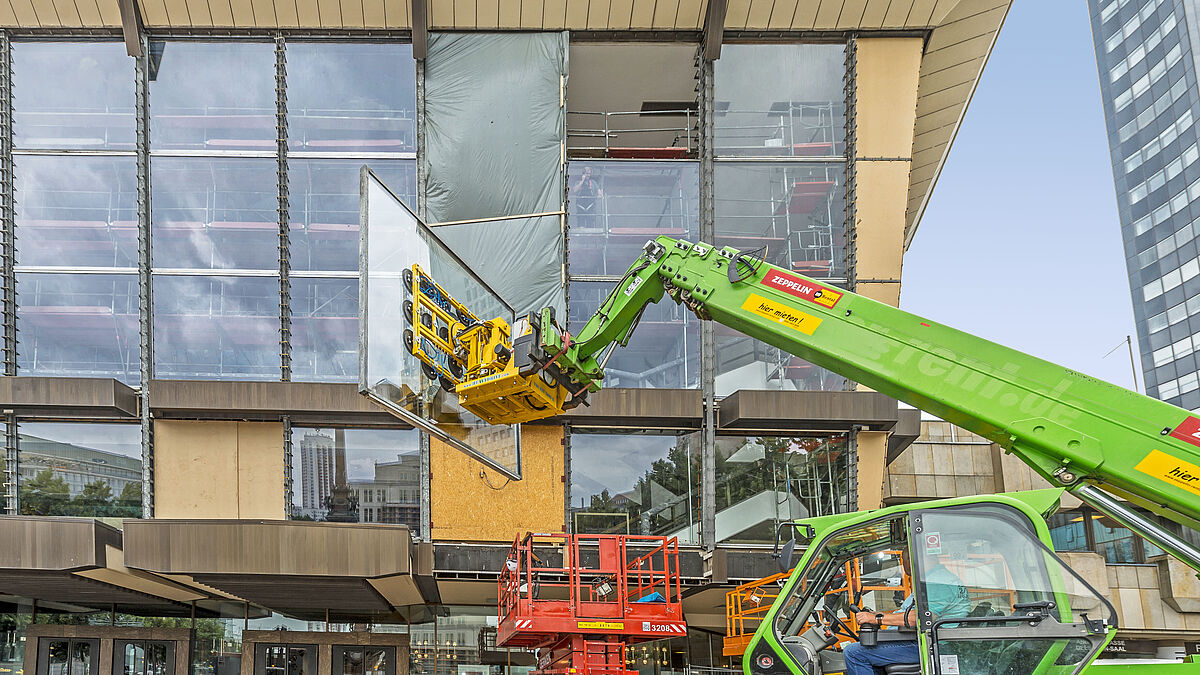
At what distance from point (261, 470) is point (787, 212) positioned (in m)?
10.7

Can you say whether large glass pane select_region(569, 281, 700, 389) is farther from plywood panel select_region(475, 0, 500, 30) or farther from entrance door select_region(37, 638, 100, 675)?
entrance door select_region(37, 638, 100, 675)

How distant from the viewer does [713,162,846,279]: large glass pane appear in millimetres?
19359

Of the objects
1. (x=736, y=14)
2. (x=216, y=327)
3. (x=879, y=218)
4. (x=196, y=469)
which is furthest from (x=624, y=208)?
(x=196, y=469)

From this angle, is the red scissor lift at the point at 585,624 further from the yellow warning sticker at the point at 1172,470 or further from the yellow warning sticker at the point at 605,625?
the yellow warning sticker at the point at 1172,470

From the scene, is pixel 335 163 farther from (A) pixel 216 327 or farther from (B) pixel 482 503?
(B) pixel 482 503

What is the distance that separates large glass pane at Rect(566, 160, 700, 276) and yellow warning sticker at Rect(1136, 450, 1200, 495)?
39.1 ft

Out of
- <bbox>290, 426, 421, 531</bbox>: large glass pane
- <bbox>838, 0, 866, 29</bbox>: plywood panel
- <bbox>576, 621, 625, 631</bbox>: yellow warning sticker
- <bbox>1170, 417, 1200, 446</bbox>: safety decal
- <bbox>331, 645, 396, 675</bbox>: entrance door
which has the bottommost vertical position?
<bbox>331, 645, 396, 675</bbox>: entrance door

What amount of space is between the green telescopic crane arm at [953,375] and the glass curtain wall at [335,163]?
348 inches

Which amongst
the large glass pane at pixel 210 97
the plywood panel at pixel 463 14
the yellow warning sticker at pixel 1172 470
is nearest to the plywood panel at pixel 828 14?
the plywood panel at pixel 463 14

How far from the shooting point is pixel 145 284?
18.8 metres

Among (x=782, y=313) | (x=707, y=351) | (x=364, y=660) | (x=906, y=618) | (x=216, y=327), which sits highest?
(x=216, y=327)

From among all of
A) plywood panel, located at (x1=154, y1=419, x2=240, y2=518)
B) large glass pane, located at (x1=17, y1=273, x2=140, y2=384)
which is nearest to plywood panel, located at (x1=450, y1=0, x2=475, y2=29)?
large glass pane, located at (x1=17, y1=273, x2=140, y2=384)

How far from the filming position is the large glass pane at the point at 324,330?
18.8 metres

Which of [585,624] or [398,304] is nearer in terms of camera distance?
[398,304]
